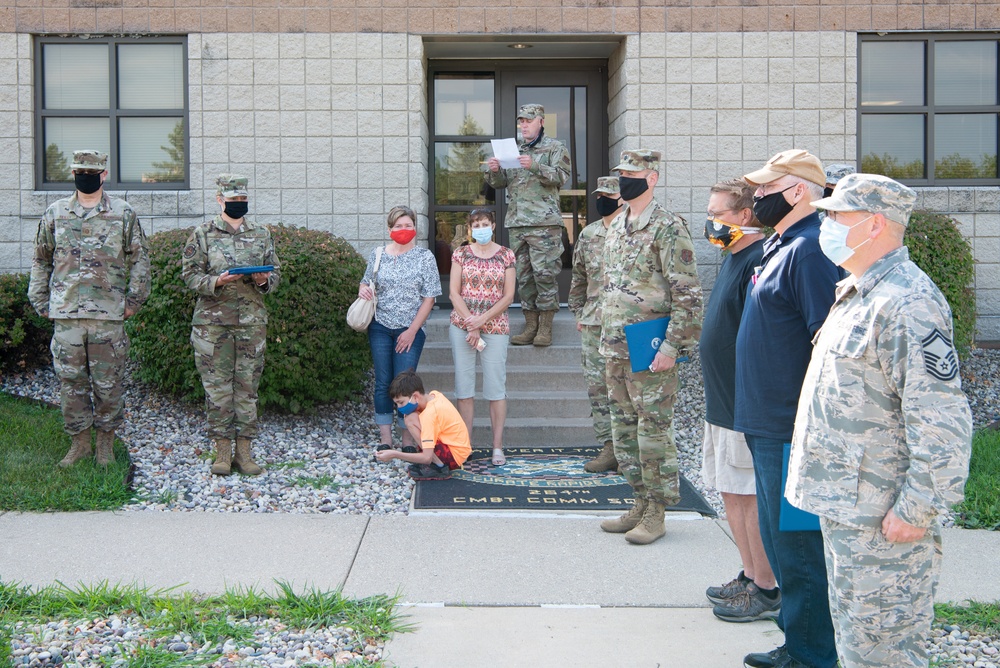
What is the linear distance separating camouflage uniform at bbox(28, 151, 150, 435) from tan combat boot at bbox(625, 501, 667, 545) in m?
3.58

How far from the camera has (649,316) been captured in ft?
17.0

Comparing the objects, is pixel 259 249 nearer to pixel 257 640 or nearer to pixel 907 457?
pixel 257 640

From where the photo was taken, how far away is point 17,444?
270 inches

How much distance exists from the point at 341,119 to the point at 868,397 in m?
7.66

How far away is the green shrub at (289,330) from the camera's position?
7488 millimetres

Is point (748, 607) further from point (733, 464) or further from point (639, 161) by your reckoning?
point (639, 161)

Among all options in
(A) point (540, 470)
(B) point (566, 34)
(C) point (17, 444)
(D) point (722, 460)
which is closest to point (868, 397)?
(D) point (722, 460)

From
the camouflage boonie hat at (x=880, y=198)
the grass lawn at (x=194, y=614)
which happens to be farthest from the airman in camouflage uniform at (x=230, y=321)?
the camouflage boonie hat at (x=880, y=198)

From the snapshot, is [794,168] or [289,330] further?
[289,330]

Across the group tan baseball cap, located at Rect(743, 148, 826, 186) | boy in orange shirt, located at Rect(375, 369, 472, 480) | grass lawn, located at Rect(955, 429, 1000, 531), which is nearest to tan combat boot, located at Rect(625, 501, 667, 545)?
boy in orange shirt, located at Rect(375, 369, 472, 480)

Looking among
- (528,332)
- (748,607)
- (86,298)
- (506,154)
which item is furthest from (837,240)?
(528,332)

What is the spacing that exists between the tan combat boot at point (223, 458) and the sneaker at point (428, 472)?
47.7 inches

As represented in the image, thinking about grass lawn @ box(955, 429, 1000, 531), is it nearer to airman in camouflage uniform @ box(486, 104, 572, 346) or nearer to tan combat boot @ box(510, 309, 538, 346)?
airman in camouflage uniform @ box(486, 104, 572, 346)

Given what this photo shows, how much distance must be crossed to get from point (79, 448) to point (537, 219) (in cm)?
410
